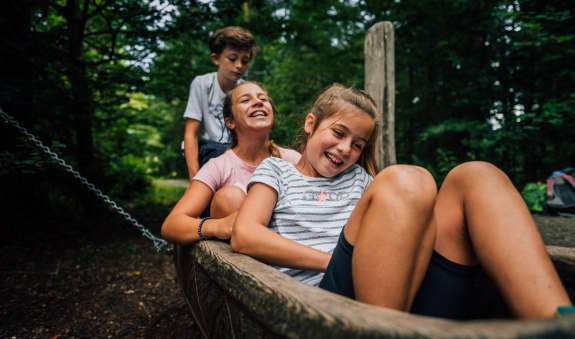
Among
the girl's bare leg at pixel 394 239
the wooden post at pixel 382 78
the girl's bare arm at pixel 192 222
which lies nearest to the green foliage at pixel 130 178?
the wooden post at pixel 382 78

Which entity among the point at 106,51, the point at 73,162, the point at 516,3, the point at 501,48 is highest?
the point at 516,3

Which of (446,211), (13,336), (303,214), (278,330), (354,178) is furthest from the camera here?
(13,336)

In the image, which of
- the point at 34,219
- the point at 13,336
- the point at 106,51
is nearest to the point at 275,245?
the point at 13,336

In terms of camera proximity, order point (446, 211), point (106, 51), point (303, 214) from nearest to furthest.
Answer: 1. point (446, 211)
2. point (303, 214)
3. point (106, 51)

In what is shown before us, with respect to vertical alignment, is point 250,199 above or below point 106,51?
below

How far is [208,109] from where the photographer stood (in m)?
2.61

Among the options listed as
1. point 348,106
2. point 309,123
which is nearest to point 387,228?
point 348,106

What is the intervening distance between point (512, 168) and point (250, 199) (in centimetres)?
584

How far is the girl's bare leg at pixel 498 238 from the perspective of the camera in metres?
0.85

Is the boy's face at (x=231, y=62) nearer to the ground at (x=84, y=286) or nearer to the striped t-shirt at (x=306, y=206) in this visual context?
the striped t-shirt at (x=306, y=206)

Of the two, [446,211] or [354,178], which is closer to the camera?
[446,211]

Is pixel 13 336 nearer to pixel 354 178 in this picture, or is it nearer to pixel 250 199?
pixel 250 199

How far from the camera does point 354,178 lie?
5.24ft

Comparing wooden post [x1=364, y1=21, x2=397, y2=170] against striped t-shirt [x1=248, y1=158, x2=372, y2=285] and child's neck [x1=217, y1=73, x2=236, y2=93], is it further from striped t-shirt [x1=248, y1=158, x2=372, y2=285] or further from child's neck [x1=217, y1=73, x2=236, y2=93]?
striped t-shirt [x1=248, y1=158, x2=372, y2=285]
